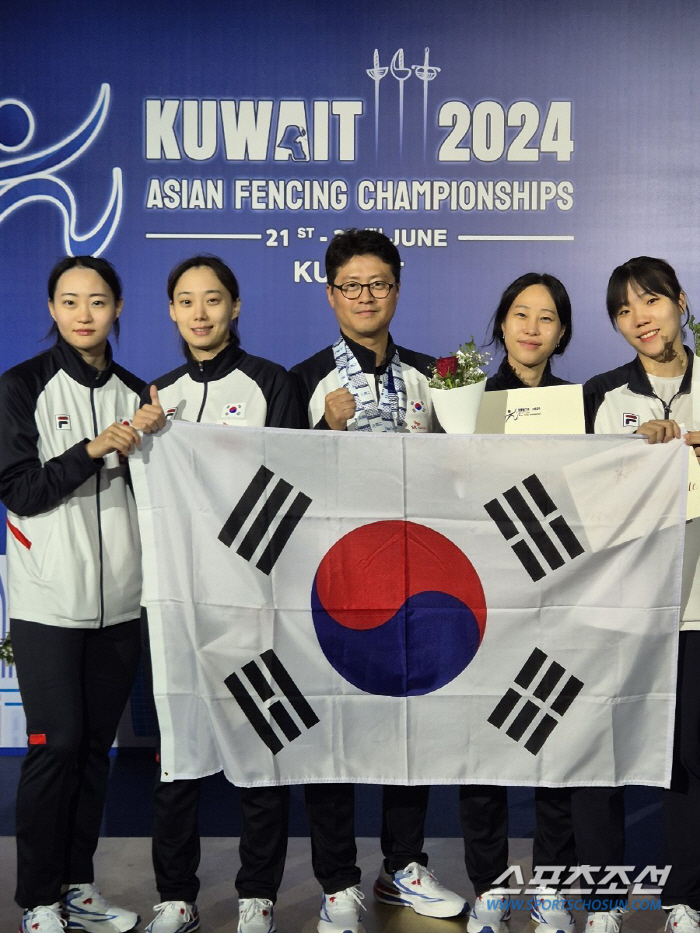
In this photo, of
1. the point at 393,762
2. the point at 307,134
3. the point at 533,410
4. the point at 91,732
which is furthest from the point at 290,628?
the point at 307,134

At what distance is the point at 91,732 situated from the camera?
104 inches

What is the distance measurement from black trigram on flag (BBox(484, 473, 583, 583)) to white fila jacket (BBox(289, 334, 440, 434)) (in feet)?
1.02

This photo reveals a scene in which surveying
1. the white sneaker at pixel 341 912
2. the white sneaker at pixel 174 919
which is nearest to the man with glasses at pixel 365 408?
the white sneaker at pixel 341 912

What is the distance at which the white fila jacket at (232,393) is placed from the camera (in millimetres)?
2660

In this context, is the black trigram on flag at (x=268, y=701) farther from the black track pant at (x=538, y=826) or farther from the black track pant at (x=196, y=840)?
the black track pant at (x=538, y=826)

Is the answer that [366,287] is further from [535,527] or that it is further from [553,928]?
[553,928]

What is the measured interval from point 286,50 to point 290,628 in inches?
104

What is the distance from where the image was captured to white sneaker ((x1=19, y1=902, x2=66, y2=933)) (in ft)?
8.22

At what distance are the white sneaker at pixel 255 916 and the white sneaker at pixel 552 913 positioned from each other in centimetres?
65

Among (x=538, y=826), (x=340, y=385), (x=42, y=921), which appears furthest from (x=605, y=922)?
(x=340, y=385)

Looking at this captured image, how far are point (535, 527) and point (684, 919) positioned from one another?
3.26ft

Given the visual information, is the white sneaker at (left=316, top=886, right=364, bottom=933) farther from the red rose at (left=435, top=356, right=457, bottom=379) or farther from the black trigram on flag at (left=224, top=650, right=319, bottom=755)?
the red rose at (left=435, top=356, right=457, bottom=379)

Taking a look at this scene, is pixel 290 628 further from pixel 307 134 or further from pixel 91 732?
pixel 307 134

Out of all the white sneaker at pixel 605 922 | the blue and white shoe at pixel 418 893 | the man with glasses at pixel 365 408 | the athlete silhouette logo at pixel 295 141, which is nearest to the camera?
the white sneaker at pixel 605 922
